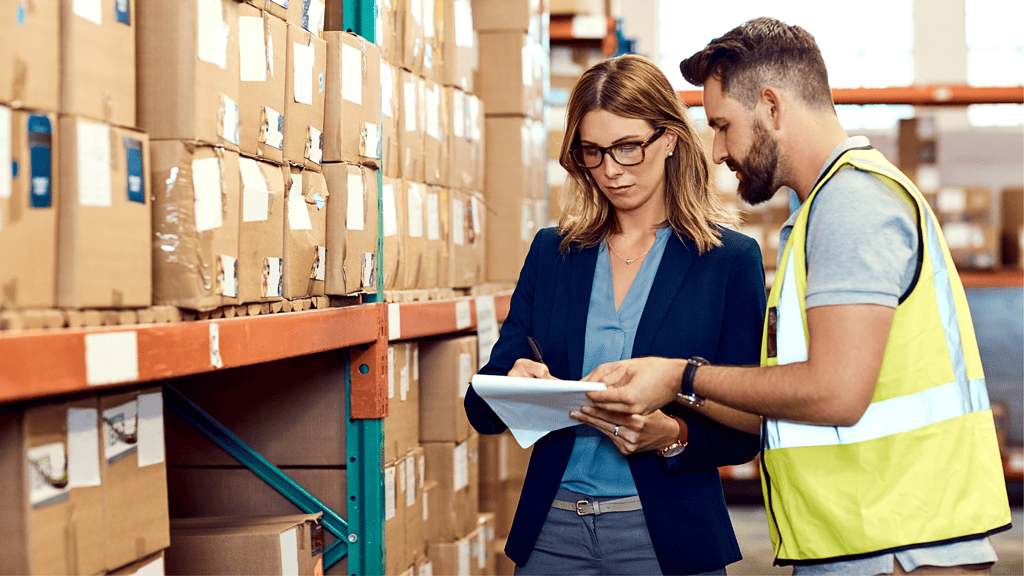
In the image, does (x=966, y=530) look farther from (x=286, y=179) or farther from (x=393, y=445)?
(x=393, y=445)

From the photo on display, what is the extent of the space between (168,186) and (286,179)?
1.49 ft

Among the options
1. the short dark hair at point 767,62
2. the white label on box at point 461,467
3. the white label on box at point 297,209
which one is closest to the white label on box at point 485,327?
the white label on box at point 461,467

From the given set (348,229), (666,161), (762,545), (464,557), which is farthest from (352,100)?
(762,545)

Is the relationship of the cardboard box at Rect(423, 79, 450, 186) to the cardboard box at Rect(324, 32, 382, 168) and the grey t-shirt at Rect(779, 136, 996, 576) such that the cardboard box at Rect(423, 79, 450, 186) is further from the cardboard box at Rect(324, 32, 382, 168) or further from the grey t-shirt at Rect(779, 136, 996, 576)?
the grey t-shirt at Rect(779, 136, 996, 576)

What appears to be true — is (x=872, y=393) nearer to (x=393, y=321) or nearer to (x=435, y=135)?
(x=393, y=321)

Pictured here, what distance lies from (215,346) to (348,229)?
0.68m

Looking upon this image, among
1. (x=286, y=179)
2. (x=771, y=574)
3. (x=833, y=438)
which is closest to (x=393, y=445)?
(x=286, y=179)

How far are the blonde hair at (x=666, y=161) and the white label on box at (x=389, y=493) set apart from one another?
3.31 feet

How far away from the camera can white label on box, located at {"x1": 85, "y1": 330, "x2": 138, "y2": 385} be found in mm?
1127

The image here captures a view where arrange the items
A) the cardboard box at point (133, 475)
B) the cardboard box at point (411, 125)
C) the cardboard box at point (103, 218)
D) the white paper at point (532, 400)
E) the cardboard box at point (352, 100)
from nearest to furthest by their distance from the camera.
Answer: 1. the cardboard box at point (103, 218)
2. the cardboard box at point (133, 475)
3. the white paper at point (532, 400)
4. the cardboard box at point (352, 100)
5. the cardboard box at point (411, 125)

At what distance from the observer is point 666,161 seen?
194cm

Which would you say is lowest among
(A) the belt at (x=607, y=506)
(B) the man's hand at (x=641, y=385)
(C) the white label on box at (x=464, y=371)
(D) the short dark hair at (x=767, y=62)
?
(A) the belt at (x=607, y=506)

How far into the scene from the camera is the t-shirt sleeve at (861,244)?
1208mm

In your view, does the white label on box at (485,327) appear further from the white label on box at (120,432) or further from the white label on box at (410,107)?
the white label on box at (120,432)
